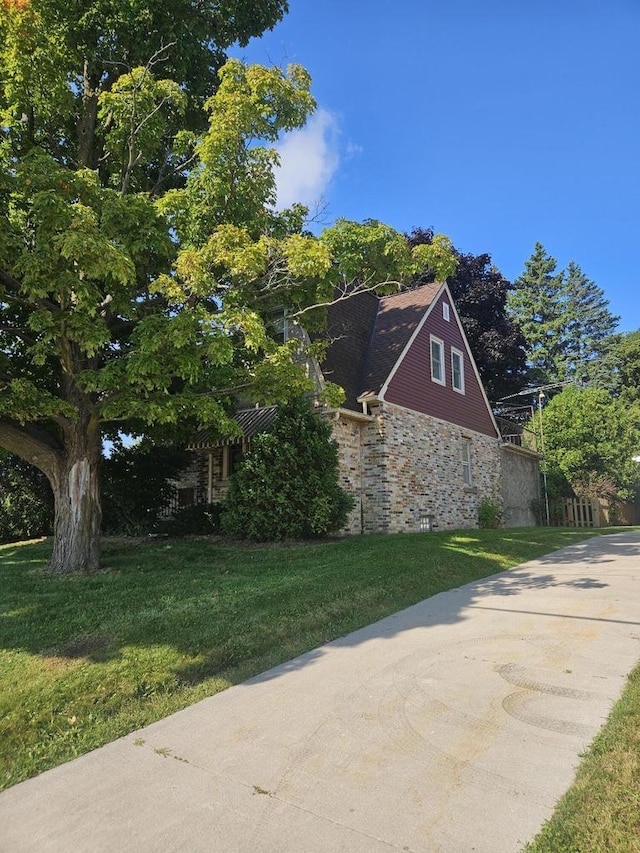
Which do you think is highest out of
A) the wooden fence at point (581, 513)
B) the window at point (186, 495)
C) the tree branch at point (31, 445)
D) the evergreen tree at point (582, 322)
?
the evergreen tree at point (582, 322)

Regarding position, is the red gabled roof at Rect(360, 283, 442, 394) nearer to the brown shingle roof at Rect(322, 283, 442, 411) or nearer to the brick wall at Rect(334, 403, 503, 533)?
the brown shingle roof at Rect(322, 283, 442, 411)

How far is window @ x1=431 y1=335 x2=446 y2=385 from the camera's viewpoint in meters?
17.2

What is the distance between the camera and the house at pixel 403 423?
46.2 feet

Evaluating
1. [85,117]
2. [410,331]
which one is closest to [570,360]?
[410,331]

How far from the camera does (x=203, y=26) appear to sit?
35.6ft

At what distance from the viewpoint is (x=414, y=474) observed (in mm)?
15289

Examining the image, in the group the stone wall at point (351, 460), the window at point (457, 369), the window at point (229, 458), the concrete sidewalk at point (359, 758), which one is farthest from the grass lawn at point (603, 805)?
the window at point (457, 369)

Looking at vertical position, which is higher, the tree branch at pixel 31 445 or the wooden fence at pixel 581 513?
the tree branch at pixel 31 445

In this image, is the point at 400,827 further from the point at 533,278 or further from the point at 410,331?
the point at 533,278

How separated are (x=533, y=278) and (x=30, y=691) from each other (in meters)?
53.0

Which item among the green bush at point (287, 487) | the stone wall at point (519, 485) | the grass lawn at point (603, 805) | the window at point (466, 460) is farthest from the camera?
the stone wall at point (519, 485)

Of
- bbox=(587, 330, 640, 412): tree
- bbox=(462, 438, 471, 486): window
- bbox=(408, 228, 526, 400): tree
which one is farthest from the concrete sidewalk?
bbox=(587, 330, 640, 412): tree

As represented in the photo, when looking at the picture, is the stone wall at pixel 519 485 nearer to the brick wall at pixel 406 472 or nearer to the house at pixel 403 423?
the house at pixel 403 423

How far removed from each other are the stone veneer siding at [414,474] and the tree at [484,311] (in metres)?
9.90
